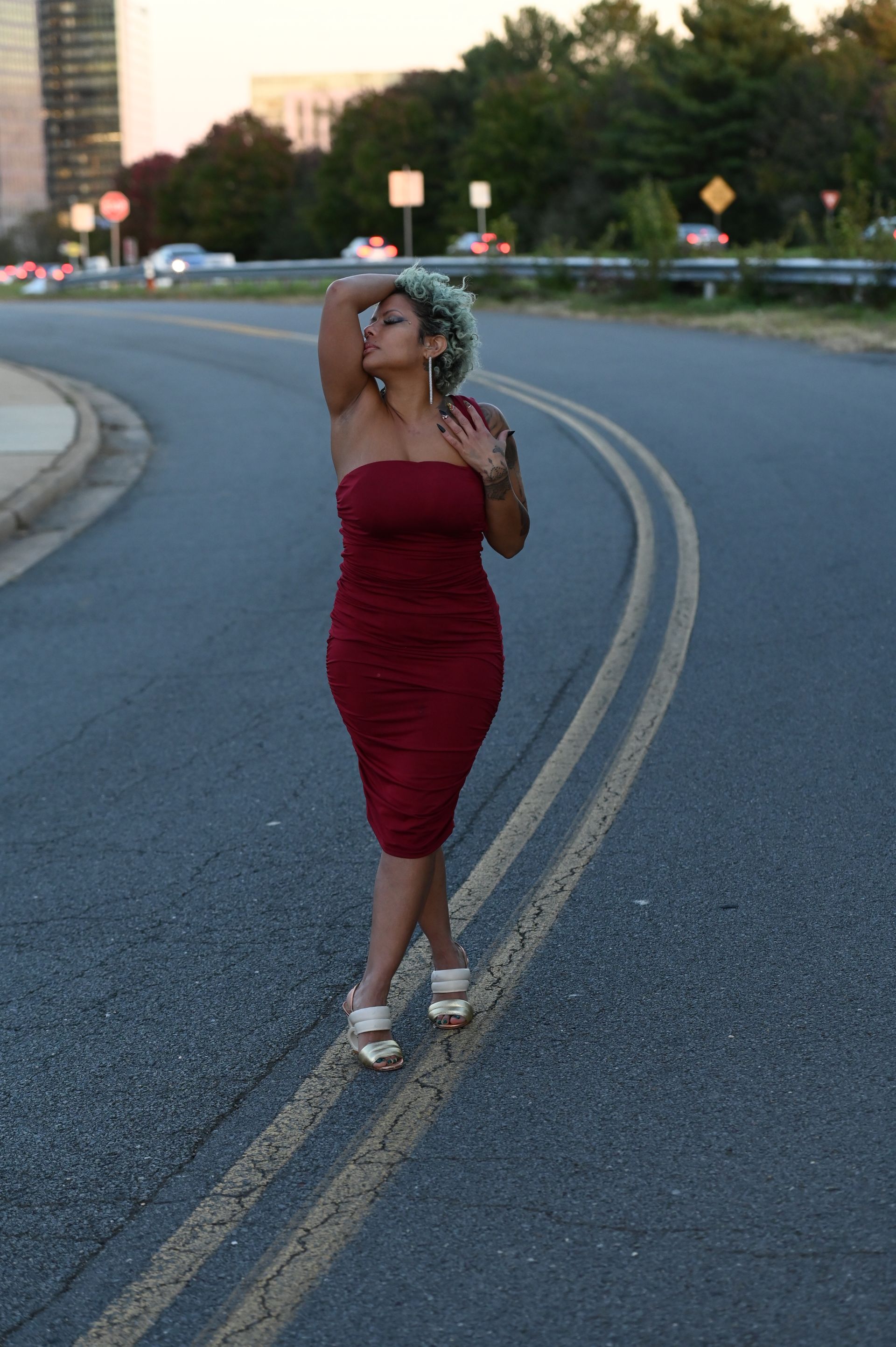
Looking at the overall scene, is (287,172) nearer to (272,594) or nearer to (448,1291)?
(272,594)

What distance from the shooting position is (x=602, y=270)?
30750 millimetres

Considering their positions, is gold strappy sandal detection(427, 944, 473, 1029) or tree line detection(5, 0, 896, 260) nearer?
gold strappy sandal detection(427, 944, 473, 1029)

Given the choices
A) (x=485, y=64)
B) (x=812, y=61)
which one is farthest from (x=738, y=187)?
(x=485, y=64)

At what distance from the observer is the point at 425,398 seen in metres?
3.99

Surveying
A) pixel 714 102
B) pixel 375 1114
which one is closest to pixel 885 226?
pixel 375 1114

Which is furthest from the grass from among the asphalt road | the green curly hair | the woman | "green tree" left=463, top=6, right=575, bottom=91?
"green tree" left=463, top=6, right=575, bottom=91

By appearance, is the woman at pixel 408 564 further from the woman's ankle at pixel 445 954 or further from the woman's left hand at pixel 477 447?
the woman's ankle at pixel 445 954

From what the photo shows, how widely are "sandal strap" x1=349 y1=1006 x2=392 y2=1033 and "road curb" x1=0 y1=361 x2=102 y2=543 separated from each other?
7822mm

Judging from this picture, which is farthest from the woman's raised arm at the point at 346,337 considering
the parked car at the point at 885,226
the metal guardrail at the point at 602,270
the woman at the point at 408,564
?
the parked car at the point at 885,226

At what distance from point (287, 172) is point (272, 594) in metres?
99.5

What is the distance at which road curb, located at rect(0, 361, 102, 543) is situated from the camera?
11.4 meters

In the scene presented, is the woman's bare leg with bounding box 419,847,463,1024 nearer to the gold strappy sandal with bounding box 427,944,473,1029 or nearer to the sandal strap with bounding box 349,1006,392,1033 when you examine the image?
the gold strappy sandal with bounding box 427,944,473,1029

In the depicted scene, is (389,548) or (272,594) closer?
(389,548)

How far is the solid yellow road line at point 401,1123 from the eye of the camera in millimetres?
3027
